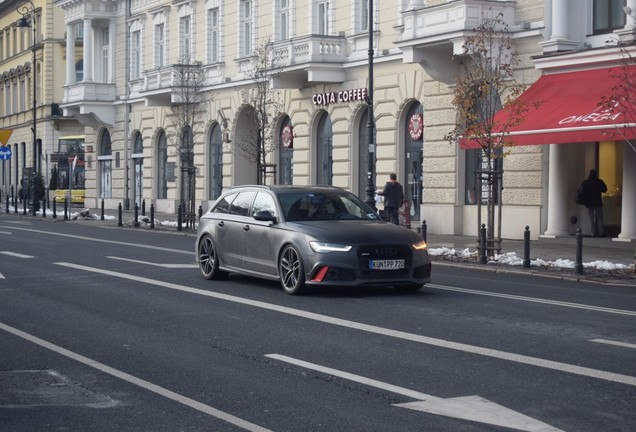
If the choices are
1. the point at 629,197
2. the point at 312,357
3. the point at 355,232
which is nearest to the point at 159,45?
the point at 629,197

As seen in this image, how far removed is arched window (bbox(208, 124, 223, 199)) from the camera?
4819 cm

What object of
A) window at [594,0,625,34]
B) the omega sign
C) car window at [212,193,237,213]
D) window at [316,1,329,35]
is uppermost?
window at [316,1,329,35]

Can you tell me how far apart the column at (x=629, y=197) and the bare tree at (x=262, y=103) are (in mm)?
13412

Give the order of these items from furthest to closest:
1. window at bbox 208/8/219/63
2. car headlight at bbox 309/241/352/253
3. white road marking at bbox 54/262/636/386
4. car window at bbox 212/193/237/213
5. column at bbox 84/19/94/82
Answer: column at bbox 84/19/94/82 → window at bbox 208/8/219/63 → car window at bbox 212/193/237/213 → car headlight at bbox 309/241/352/253 → white road marking at bbox 54/262/636/386

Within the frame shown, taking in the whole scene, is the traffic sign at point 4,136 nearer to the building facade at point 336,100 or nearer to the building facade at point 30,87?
the building facade at point 336,100

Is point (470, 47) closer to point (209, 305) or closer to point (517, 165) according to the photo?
point (517, 165)

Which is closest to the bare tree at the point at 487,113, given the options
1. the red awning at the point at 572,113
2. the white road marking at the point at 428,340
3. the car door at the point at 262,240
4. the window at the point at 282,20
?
the red awning at the point at 572,113

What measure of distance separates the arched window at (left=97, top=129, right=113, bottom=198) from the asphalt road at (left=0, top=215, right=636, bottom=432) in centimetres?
4201

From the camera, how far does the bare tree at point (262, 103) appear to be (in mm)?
39156

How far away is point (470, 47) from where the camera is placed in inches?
1137

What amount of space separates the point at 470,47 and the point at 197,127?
72.9ft

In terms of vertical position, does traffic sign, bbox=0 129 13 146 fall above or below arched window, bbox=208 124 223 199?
above

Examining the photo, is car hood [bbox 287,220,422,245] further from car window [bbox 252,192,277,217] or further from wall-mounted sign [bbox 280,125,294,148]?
wall-mounted sign [bbox 280,125,294,148]

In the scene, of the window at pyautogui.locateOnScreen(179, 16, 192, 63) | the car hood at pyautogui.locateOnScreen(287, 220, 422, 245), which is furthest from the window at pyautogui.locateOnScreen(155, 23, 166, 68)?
the car hood at pyautogui.locateOnScreen(287, 220, 422, 245)
